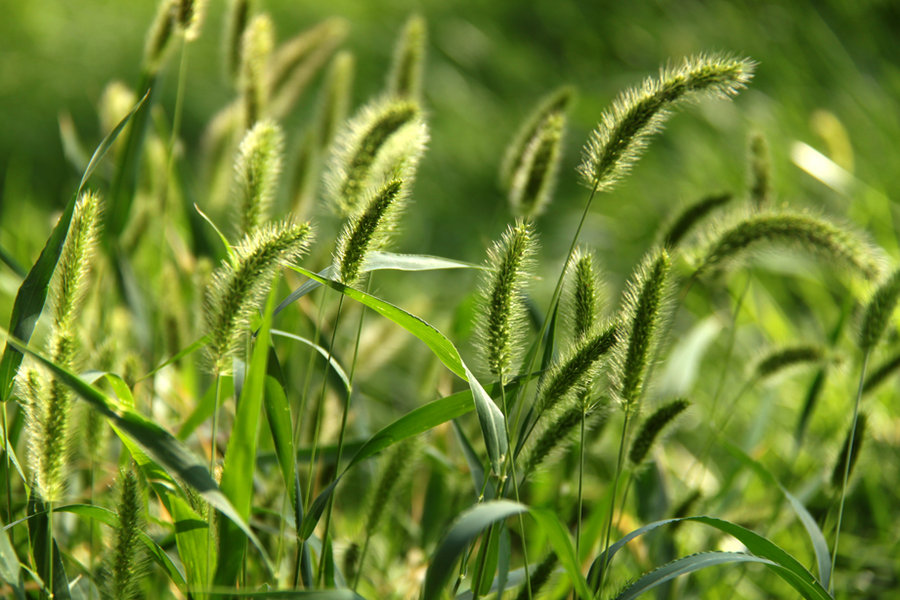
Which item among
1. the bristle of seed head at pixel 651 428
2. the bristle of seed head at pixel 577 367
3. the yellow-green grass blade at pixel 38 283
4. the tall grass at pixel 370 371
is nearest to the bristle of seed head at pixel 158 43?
the tall grass at pixel 370 371

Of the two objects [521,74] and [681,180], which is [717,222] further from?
[521,74]

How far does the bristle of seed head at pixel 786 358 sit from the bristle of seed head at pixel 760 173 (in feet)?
0.88

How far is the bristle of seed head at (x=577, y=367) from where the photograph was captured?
91cm

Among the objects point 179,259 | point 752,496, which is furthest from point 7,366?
point 752,496

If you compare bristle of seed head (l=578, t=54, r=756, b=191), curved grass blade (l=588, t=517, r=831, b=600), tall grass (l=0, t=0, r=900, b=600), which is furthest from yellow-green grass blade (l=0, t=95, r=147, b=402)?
curved grass blade (l=588, t=517, r=831, b=600)

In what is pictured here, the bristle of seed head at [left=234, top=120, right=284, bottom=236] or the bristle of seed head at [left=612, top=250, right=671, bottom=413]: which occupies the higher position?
the bristle of seed head at [left=234, top=120, right=284, bottom=236]

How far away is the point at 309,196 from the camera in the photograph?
1718mm

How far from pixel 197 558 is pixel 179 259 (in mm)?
1096

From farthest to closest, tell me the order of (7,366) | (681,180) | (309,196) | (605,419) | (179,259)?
(681,180) → (179,259) → (309,196) → (605,419) → (7,366)

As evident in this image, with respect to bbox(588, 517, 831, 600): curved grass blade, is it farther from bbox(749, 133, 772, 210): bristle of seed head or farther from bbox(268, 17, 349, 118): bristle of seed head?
bbox(268, 17, 349, 118): bristle of seed head

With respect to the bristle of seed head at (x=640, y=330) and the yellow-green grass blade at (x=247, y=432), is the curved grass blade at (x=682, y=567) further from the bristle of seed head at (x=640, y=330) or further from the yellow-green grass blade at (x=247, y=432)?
the yellow-green grass blade at (x=247, y=432)

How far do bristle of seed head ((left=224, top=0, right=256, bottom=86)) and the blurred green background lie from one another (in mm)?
1855

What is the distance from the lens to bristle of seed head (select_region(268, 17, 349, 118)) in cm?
173

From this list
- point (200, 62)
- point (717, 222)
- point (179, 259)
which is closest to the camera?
point (717, 222)
